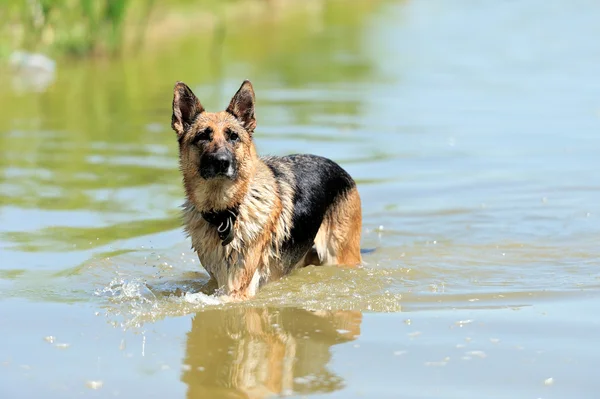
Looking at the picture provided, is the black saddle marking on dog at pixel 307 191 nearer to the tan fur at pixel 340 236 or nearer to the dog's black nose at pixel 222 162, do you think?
the tan fur at pixel 340 236

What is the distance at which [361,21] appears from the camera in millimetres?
26047

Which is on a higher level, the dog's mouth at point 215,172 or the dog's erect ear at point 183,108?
the dog's erect ear at point 183,108

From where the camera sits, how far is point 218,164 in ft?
21.6

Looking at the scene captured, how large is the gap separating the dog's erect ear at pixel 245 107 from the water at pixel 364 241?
4.09ft

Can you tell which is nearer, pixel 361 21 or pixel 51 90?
pixel 51 90

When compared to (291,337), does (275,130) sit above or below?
above

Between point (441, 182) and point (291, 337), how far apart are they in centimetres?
469

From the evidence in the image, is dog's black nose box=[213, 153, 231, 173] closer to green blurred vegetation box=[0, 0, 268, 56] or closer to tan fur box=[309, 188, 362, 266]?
tan fur box=[309, 188, 362, 266]

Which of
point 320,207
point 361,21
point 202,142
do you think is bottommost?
point 320,207

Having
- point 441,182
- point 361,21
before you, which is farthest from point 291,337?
point 361,21

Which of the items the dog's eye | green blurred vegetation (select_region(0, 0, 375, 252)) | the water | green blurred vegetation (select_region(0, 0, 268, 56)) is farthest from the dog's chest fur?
green blurred vegetation (select_region(0, 0, 268, 56))

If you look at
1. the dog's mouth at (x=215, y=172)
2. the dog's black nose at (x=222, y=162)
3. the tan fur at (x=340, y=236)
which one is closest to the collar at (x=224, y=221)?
the dog's mouth at (x=215, y=172)

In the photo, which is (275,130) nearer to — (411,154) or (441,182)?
(411,154)

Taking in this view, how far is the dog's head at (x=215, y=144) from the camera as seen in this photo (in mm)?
6656
